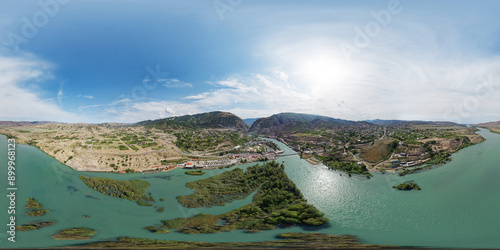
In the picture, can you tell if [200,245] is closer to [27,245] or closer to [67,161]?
[27,245]

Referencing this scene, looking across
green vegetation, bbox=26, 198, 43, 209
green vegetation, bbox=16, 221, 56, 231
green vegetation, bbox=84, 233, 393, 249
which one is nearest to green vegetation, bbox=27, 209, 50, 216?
green vegetation, bbox=26, 198, 43, 209

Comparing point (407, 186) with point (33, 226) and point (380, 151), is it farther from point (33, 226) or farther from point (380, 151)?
point (33, 226)

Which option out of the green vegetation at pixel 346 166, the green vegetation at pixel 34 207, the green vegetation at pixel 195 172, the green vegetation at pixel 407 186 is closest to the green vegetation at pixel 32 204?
the green vegetation at pixel 34 207

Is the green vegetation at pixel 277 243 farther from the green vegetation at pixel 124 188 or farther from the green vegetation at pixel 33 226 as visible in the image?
the green vegetation at pixel 124 188

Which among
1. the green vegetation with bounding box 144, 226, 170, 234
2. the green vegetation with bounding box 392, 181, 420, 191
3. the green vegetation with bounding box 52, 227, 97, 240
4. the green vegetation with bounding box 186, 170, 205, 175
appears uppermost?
the green vegetation with bounding box 186, 170, 205, 175

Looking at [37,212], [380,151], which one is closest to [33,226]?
[37,212]

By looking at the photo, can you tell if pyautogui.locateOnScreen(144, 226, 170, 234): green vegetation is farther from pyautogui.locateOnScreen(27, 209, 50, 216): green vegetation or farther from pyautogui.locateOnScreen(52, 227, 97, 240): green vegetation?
pyautogui.locateOnScreen(27, 209, 50, 216): green vegetation
